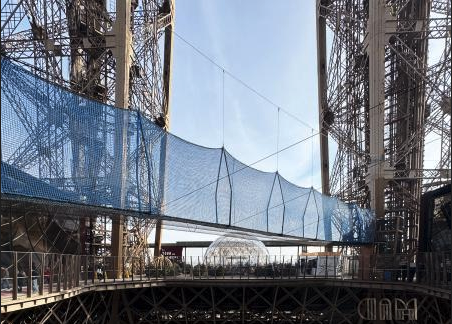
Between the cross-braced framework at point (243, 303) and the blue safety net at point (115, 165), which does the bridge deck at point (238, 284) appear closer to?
the cross-braced framework at point (243, 303)

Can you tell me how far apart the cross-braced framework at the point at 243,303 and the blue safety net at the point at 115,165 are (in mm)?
3485

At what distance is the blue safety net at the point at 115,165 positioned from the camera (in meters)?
13.4

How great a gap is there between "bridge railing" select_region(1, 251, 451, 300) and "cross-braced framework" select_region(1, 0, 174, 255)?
1.79 m

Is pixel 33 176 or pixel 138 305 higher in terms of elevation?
pixel 33 176

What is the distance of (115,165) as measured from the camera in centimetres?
1627

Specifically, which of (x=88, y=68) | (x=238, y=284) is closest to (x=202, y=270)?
(x=238, y=284)

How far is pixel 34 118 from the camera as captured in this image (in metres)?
13.9

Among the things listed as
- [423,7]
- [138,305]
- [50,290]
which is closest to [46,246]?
[50,290]

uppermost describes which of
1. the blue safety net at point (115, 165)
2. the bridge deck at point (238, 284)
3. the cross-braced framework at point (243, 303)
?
the blue safety net at point (115, 165)

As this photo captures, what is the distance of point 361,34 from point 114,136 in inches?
768

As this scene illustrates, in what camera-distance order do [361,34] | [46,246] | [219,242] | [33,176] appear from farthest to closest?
[219,242] < [361,34] < [46,246] < [33,176]

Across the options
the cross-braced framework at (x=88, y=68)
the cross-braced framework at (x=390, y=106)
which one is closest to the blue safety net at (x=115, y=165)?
the cross-braced framework at (x=88, y=68)

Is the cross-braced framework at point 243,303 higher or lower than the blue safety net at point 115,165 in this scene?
lower

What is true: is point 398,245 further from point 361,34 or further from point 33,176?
point 33,176
